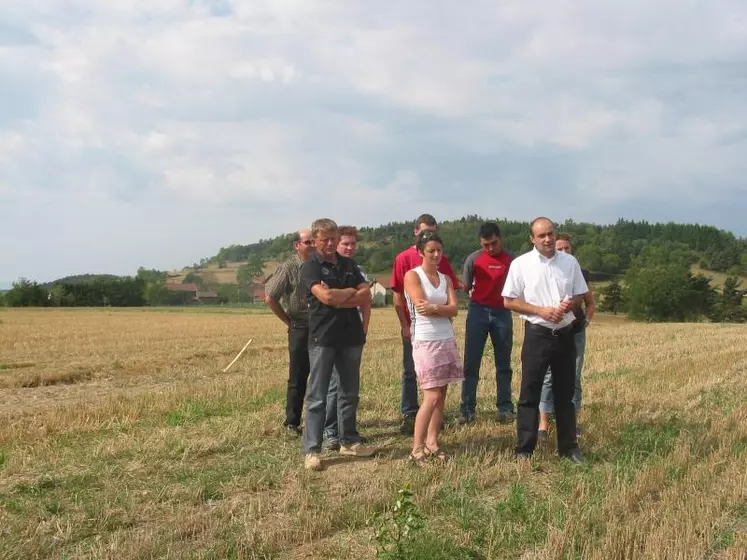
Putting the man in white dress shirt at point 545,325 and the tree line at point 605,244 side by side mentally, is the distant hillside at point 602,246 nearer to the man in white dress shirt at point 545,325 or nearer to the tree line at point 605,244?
the tree line at point 605,244

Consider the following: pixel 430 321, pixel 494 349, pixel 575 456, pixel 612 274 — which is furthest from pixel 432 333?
pixel 612 274

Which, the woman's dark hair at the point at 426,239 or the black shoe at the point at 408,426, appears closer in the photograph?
the woman's dark hair at the point at 426,239

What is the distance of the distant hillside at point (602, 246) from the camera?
80.1 meters

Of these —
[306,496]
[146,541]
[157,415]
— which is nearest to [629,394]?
[306,496]

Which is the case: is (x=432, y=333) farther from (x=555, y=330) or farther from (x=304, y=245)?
(x=304, y=245)

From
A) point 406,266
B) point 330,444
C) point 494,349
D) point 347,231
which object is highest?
point 347,231

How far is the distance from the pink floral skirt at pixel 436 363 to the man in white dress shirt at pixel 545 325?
24.4 inches

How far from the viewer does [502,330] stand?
6.76m

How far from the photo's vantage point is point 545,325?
206 inches

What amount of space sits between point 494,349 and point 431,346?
179cm

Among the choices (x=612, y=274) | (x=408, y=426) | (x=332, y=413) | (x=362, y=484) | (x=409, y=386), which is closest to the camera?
(x=362, y=484)

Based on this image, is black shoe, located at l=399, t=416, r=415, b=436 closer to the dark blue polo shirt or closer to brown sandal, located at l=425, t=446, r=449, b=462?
brown sandal, located at l=425, t=446, r=449, b=462

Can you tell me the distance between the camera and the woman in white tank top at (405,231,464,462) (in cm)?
515

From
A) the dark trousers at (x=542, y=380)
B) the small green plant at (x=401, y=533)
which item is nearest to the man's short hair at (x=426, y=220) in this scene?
the dark trousers at (x=542, y=380)
